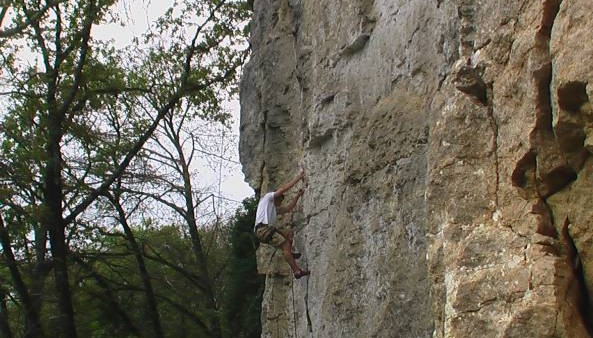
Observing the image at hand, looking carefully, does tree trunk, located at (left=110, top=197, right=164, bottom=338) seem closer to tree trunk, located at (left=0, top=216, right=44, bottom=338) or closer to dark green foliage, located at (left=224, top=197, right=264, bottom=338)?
dark green foliage, located at (left=224, top=197, right=264, bottom=338)

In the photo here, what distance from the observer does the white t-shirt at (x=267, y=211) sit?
10.2m

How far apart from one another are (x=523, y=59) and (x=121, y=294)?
2053 centimetres

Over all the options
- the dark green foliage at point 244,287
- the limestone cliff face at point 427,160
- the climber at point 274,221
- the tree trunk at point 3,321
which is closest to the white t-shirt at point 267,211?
the climber at point 274,221

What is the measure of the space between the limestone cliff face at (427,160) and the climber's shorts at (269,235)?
0.22 meters

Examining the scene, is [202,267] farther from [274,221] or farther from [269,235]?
[269,235]

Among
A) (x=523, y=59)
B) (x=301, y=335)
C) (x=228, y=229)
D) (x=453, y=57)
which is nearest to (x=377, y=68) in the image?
(x=453, y=57)

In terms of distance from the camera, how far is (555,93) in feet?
12.6

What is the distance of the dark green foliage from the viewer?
19594mm

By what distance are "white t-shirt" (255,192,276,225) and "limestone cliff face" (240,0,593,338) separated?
0.93 feet

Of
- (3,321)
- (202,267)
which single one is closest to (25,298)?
(3,321)

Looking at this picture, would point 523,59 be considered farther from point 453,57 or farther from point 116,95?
point 116,95

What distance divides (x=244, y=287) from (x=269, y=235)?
10188 millimetres

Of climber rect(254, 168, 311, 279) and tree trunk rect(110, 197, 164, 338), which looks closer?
climber rect(254, 168, 311, 279)

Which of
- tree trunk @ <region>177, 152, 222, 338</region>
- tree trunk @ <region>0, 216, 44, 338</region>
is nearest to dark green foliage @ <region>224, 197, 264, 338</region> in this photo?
tree trunk @ <region>177, 152, 222, 338</region>
